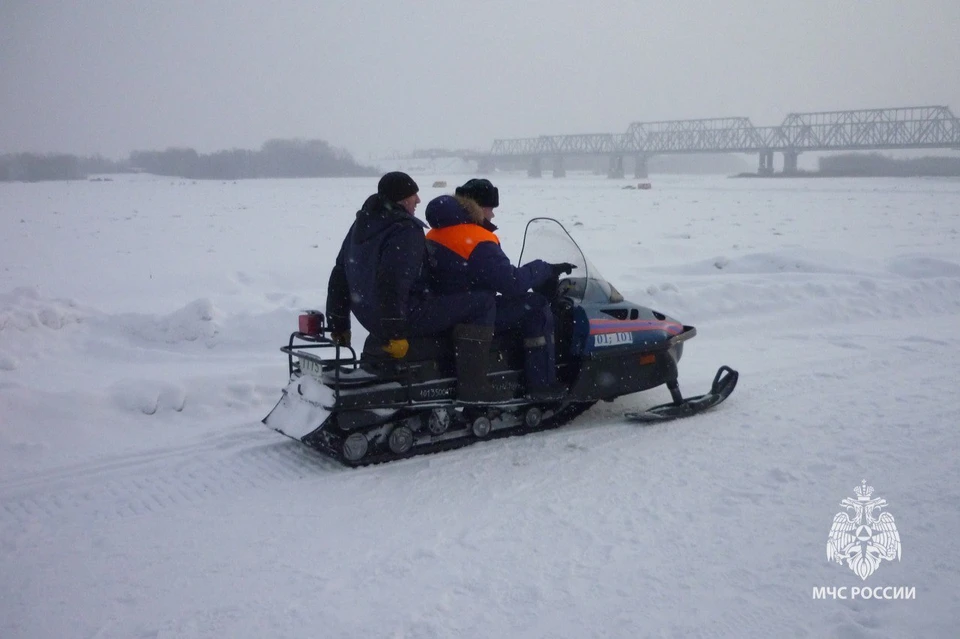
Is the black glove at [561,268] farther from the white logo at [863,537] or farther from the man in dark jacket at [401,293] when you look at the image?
the white logo at [863,537]

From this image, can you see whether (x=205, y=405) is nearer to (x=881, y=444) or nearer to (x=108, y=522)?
(x=108, y=522)

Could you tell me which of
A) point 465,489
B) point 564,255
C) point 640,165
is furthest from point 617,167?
point 465,489

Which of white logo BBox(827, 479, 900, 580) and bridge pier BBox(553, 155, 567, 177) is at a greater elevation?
bridge pier BBox(553, 155, 567, 177)

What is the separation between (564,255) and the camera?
5.46 meters

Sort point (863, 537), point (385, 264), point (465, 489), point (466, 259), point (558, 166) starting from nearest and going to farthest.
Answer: point (863, 537) → point (465, 489) → point (385, 264) → point (466, 259) → point (558, 166)

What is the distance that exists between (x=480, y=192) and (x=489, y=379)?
3.87 feet

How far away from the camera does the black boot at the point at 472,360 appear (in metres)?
4.82

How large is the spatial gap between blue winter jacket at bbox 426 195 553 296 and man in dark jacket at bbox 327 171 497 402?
10cm

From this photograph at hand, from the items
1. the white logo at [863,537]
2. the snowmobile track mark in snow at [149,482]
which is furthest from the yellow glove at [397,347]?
the white logo at [863,537]

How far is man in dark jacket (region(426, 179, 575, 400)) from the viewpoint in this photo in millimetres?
4766

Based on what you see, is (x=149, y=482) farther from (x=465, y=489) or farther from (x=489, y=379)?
(x=489, y=379)

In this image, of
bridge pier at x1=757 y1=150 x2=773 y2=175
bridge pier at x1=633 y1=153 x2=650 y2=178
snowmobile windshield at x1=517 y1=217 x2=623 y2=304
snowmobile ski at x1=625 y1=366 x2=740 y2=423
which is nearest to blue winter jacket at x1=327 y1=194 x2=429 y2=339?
snowmobile windshield at x1=517 y1=217 x2=623 y2=304

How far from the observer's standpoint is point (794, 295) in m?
9.27

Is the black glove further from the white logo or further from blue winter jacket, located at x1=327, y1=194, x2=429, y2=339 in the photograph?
the white logo
